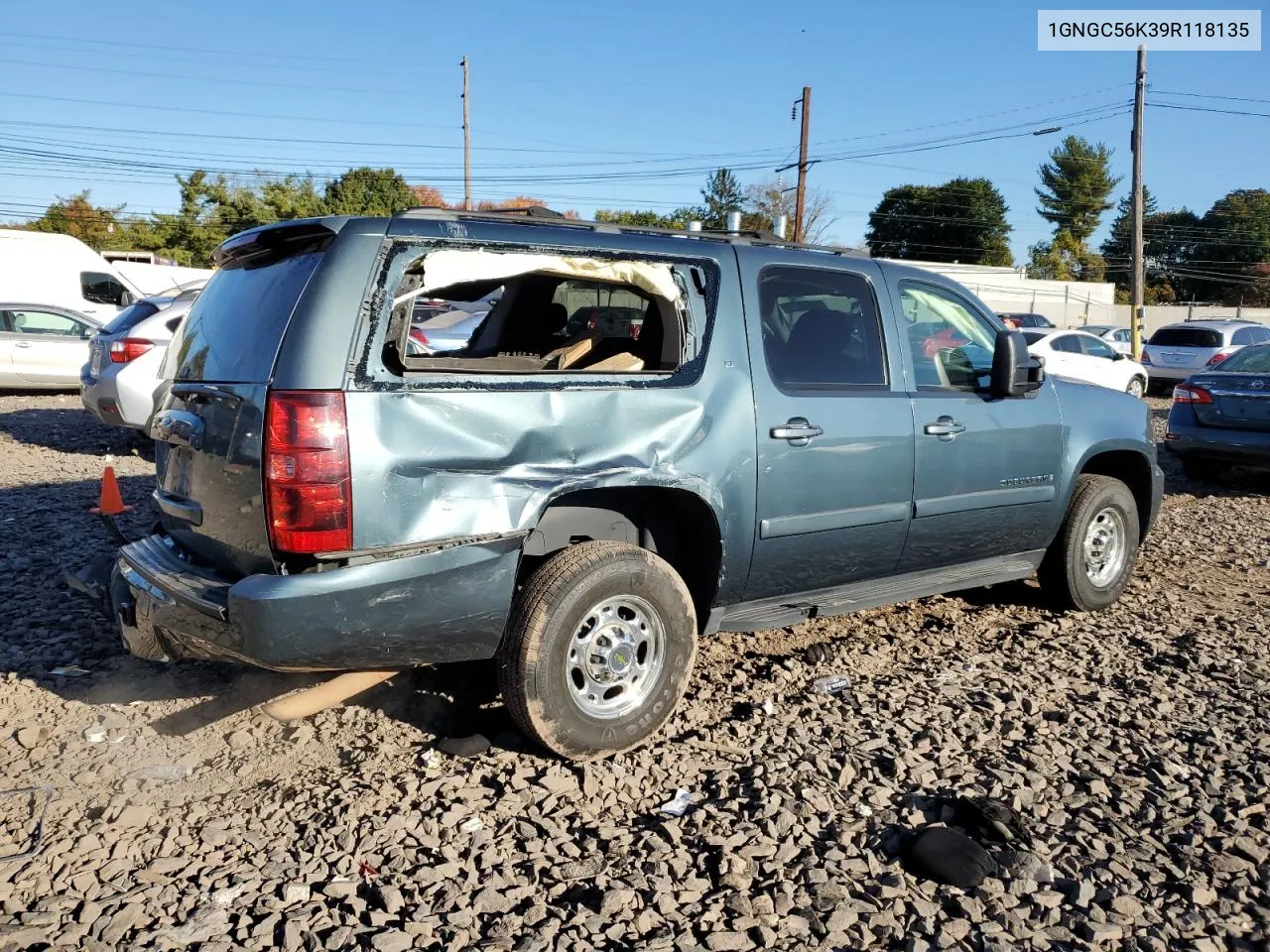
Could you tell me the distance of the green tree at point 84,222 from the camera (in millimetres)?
55719

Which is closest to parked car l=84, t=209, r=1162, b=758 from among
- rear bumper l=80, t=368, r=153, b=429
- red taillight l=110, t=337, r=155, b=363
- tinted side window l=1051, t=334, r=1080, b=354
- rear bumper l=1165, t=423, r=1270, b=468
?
rear bumper l=1165, t=423, r=1270, b=468

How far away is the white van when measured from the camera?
21.7 m

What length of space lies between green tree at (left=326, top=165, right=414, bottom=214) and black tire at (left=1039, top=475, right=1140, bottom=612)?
50.7m

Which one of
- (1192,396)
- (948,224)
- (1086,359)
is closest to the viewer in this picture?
(1192,396)

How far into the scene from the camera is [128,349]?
9.85 m

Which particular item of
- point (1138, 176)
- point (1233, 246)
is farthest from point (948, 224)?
point (1138, 176)

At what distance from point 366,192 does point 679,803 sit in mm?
56841

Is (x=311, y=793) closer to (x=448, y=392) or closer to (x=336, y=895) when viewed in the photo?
(x=336, y=895)

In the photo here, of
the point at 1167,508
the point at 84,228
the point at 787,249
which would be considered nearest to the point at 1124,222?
the point at 84,228

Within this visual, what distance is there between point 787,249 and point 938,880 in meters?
2.65

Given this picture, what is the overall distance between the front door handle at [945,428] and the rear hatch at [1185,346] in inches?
720

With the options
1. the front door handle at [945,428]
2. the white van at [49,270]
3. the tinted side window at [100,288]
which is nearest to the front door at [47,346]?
the tinted side window at [100,288]

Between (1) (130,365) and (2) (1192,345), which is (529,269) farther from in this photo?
(2) (1192,345)

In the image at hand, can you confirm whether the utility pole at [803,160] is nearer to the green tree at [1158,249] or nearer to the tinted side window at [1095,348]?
the tinted side window at [1095,348]
